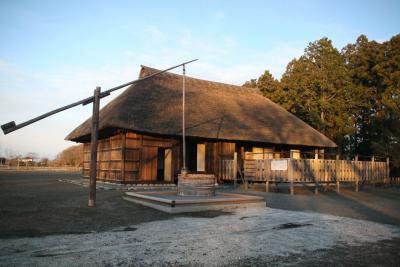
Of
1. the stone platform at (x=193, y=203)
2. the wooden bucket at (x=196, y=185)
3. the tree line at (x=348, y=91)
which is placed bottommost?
the stone platform at (x=193, y=203)

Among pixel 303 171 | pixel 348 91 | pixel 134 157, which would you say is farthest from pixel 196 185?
pixel 348 91

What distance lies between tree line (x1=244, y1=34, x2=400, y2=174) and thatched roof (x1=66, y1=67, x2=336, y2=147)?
7297 mm

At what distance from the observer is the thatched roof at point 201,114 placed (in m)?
18.0

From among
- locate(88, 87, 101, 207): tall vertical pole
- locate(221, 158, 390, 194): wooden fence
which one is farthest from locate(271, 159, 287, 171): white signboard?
locate(88, 87, 101, 207): tall vertical pole

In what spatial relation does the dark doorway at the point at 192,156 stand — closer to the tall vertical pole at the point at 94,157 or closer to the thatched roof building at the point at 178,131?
the thatched roof building at the point at 178,131

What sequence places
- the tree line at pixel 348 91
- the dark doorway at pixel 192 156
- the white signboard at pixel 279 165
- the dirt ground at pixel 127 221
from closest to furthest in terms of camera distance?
the dirt ground at pixel 127 221
the white signboard at pixel 279 165
the dark doorway at pixel 192 156
the tree line at pixel 348 91

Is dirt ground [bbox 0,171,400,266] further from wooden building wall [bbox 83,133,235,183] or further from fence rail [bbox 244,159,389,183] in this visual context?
wooden building wall [bbox 83,133,235,183]

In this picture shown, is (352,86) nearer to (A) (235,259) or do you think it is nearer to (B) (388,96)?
(B) (388,96)

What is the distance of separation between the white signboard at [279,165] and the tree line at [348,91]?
1710 cm

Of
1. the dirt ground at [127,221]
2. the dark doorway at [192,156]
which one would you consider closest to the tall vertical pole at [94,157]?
the dirt ground at [127,221]

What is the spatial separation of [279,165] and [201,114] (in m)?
6.72

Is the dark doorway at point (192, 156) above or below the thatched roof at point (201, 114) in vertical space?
below

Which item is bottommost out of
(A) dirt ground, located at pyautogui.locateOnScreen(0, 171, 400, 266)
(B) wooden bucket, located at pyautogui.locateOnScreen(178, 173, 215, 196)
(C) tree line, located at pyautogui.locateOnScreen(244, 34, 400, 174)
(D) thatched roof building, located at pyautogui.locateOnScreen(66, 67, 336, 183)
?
(A) dirt ground, located at pyautogui.locateOnScreen(0, 171, 400, 266)

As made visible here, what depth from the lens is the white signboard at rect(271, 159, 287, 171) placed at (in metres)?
15.6
